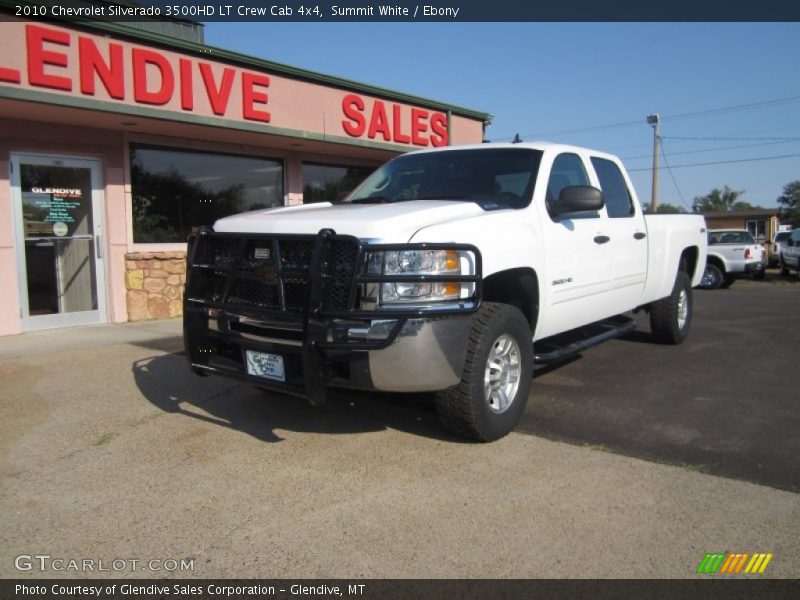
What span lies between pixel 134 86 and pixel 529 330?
21.1 ft

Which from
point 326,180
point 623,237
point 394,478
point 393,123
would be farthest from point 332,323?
point 326,180

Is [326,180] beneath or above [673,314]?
above

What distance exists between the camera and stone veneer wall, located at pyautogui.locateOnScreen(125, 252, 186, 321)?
31.7ft

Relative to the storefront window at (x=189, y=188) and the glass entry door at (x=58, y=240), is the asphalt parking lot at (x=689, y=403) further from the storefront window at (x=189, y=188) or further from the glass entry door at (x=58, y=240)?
the glass entry door at (x=58, y=240)

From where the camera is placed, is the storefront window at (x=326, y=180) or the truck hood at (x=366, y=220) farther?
the storefront window at (x=326, y=180)

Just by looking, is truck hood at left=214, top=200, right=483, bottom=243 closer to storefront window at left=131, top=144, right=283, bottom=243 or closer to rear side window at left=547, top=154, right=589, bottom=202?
rear side window at left=547, top=154, right=589, bottom=202

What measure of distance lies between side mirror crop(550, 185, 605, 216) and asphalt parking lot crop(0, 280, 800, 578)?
1.54 meters

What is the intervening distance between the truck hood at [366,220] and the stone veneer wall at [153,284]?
18.5ft

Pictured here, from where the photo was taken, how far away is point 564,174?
18.2 ft

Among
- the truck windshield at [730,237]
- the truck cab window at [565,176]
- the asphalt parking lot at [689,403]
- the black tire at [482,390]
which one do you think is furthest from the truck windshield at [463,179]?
the truck windshield at [730,237]
